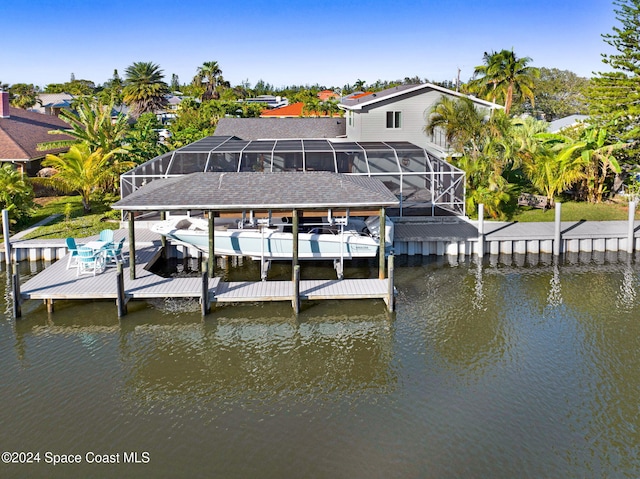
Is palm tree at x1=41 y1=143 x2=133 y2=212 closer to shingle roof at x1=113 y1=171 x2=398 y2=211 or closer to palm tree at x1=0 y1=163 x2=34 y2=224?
palm tree at x1=0 y1=163 x2=34 y2=224

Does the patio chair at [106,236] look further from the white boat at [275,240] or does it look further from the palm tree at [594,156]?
the palm tree at [594,156]

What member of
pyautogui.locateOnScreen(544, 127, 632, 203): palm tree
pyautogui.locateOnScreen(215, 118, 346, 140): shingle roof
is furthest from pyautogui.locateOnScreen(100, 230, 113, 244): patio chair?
pyautogui.locateOnScreen(544, 127, 632, 203): palm tree

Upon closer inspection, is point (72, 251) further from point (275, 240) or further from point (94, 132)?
point (94, 132)

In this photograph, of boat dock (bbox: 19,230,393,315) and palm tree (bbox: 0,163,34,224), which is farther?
palm tree (bbox: 0,163,34,224)

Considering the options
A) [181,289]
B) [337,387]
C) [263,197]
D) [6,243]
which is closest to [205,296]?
[181,289]

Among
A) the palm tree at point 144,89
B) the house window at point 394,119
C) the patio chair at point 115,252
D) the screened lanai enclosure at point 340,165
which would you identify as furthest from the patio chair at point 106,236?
the palm tree at point 144,89
